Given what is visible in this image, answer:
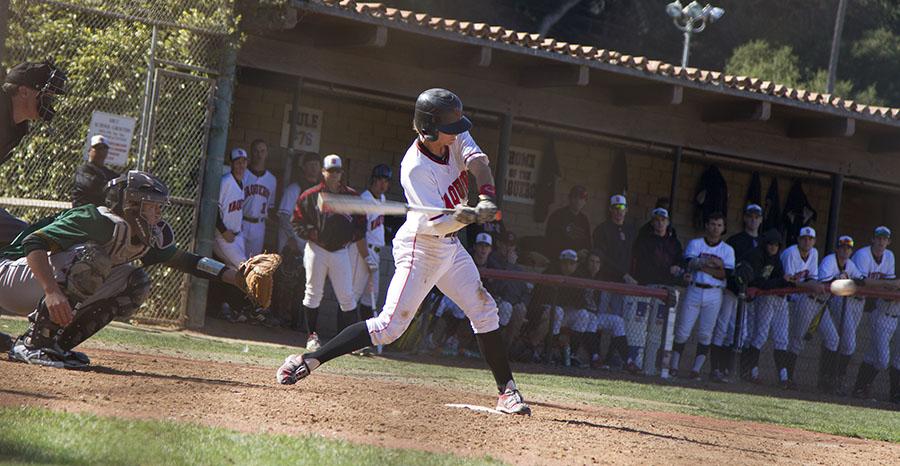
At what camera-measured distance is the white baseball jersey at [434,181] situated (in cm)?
645

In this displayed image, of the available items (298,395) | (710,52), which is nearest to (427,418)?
(298,395)

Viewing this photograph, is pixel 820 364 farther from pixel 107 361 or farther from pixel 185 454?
pixel 185 454

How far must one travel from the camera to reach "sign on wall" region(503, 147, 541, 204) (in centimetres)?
1631

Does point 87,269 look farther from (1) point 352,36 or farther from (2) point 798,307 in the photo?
(2) point 798,307

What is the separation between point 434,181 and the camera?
650 centimetres

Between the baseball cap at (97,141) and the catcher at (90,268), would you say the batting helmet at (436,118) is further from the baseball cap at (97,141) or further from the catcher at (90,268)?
the baseball cap at (97,141)

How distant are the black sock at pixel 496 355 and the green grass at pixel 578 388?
1.57 meters

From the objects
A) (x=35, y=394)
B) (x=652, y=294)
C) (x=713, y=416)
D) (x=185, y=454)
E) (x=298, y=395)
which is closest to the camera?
(x=185, y=454)

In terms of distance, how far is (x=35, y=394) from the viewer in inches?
230

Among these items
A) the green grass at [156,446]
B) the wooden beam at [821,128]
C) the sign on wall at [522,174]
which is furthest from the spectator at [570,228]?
the green grass at [156,446]

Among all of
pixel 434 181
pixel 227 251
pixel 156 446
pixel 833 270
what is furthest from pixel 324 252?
pixel 156 446

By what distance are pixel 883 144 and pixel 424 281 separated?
39.8 ft

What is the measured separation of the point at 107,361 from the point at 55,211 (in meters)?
3.70

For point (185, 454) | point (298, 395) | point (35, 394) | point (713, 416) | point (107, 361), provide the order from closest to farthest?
point (185, 454) → point (35, 394) → point (298, 395) → point (107, 361) → point (713, 416)
